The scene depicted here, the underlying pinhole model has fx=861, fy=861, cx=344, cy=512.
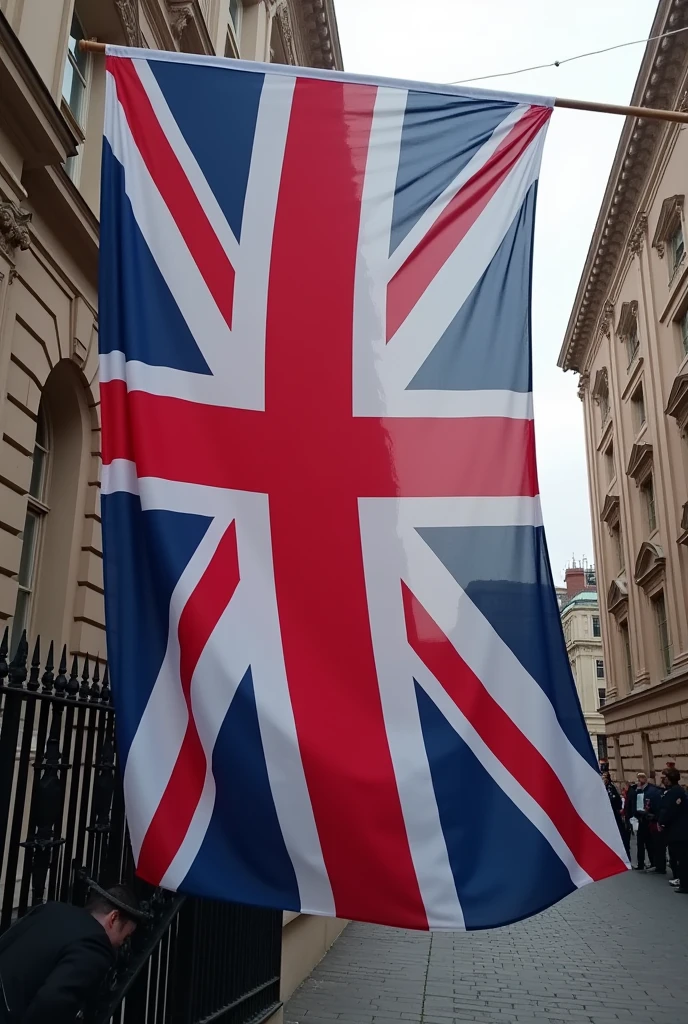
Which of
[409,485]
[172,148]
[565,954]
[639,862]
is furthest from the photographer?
[639,862]

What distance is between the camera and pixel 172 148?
11.5 ft

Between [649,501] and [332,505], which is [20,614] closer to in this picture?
[332,505]

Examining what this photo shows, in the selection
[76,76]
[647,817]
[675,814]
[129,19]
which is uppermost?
[129,19]

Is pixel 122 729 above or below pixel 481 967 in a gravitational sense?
above

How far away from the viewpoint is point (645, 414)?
96.7ft

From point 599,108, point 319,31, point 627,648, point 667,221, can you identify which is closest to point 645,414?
point 667,221

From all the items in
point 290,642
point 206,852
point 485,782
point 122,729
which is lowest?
point 206,852

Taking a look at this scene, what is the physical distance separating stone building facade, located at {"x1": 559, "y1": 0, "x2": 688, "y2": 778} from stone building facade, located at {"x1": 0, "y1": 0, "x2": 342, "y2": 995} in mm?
16684

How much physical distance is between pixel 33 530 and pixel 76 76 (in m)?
6.32

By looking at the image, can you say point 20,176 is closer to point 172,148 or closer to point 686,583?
point 172,148

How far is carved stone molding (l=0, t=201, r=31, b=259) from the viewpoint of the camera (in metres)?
8.91

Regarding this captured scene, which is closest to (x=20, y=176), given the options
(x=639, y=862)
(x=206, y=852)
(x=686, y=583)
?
(x=206, y=852)

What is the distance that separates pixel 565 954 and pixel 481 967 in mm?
1269

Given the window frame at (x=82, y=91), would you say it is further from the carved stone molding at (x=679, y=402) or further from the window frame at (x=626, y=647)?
the window frame at (x=626, y=647)
